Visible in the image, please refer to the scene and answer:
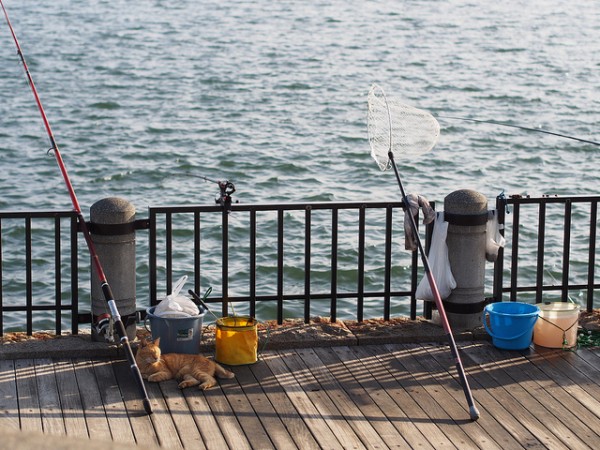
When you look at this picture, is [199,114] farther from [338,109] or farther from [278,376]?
[278,376]

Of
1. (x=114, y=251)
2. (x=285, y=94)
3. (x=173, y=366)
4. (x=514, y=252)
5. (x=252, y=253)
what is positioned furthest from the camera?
(x=285, y=94)

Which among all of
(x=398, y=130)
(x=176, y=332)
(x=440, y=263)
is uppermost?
(x=398, y=130)

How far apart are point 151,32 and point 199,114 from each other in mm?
7973

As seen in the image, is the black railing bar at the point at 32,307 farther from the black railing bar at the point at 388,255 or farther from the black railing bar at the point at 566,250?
the black railing bar at the point at 566,250

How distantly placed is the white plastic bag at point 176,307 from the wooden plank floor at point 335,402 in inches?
14.5

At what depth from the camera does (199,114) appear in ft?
65.0

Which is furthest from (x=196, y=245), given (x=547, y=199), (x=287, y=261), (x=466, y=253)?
(x=287, y=261)

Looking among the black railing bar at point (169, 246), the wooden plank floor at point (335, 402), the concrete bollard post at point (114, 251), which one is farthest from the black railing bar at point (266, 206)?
the wooden plank floor at point (335, 402)

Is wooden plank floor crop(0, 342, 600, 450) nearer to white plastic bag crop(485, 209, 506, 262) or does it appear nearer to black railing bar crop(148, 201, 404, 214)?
white plastic bag crop(485, 209, 506, 262)

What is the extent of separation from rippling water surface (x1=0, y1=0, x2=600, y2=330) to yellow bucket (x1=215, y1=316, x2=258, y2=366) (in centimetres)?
913

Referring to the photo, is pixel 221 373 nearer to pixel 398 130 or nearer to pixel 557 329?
pixel 398 130

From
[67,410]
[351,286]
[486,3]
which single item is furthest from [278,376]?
[486,3]

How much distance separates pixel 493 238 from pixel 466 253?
0.76ft

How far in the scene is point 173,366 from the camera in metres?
5.62
